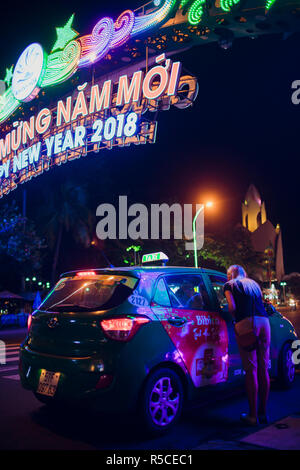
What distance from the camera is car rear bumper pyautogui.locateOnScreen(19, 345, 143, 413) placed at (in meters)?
3.88

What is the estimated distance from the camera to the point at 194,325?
471 cm

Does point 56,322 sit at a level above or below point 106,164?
below

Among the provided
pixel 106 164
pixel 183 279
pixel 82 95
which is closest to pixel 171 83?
pixel 82 95

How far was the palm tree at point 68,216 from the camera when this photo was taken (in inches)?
1367

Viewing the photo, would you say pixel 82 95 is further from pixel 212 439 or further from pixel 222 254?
pixel 222 254

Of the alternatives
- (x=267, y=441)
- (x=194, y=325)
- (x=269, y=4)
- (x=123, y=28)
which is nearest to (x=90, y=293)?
(x=194, y=325)

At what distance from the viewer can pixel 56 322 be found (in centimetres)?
439

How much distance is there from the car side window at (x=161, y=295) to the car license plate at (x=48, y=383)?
1.29m

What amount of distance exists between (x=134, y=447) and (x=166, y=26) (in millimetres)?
18143

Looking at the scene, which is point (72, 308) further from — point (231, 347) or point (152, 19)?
point (152, 19)

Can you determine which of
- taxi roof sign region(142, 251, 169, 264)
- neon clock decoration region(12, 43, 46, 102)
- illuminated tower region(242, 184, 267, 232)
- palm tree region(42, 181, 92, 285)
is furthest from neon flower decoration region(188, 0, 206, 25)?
illuminated tower region(242, 184, 267, 232)

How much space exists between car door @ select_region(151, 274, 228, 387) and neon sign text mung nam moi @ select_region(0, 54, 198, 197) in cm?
1383

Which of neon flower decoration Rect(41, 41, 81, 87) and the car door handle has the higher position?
neon flower decoration Rect(41, 41, 81, 87)

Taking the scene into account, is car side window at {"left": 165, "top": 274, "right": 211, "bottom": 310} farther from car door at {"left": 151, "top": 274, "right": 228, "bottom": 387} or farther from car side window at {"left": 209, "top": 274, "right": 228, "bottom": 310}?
car side window at {"left": 209, "top": 274, "right": 228, "bottom": 310}
